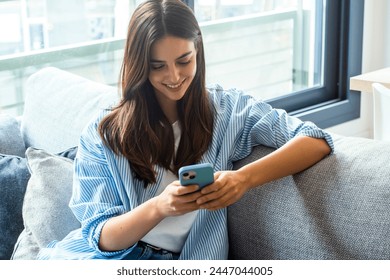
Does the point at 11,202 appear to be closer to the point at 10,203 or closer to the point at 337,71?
the point at 10,203

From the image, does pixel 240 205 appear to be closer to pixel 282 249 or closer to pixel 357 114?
pixel 282 249

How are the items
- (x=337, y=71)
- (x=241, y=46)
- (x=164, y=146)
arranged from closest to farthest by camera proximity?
(x=164, y=146) → (x=241, y=46) → (x=337, y=71)

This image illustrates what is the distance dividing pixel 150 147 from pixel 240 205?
0.21m

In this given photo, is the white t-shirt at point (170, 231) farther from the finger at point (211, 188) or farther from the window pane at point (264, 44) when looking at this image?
the window pane at point (264, 44)

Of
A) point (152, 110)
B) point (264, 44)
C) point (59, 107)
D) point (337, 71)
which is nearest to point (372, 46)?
point (337, 71)

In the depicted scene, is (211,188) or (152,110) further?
(152,110)

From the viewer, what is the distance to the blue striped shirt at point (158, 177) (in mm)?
1414

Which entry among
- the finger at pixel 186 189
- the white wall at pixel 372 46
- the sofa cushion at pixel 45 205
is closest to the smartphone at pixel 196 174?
the finger at pixel 186 189

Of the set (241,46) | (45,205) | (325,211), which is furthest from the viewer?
(241,46)

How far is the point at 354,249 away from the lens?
129 cm

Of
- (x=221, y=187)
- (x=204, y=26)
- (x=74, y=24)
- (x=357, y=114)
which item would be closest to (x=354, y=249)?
(x=221, y=187)

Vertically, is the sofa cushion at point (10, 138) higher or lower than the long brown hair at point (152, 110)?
lower

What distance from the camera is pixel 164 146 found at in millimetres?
1456

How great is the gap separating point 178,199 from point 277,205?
0.82ft
